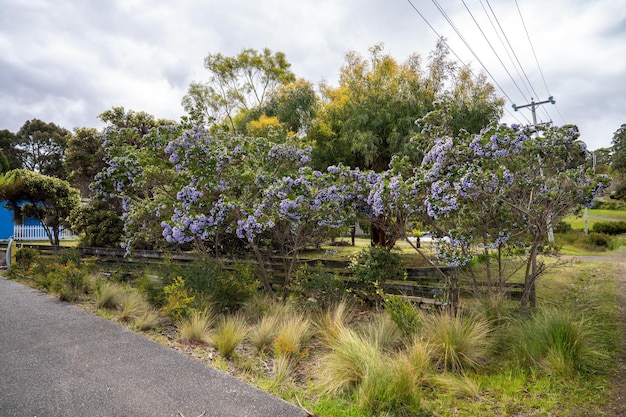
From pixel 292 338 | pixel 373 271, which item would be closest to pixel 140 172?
pixel 292 338

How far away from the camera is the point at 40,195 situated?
14.2 metres

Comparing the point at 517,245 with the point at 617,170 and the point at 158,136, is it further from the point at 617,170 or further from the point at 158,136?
the point at 617,170

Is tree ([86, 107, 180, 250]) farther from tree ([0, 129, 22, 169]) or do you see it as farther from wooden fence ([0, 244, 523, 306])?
tree ([0, 129, 22, 169])

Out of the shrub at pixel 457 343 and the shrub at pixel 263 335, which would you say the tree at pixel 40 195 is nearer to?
the shrub at pixel 263 335

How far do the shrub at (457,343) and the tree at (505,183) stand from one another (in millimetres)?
1092

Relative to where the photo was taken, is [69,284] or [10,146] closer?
[69,284]

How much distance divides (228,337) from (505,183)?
3829 mm

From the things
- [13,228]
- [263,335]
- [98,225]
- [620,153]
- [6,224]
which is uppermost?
[620,153]

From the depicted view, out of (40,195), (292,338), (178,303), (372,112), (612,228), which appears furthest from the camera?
(612,228)

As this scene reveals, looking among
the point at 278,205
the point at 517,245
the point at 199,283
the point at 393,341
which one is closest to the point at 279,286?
the point at 199,283

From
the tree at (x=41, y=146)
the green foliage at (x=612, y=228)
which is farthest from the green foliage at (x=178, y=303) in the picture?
the tree at (x=41, y=146)

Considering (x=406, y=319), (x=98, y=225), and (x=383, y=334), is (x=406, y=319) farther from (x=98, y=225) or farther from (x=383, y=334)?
(x=98, y=225)

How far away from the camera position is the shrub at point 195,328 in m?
5.49

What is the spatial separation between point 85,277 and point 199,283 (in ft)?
12.0
